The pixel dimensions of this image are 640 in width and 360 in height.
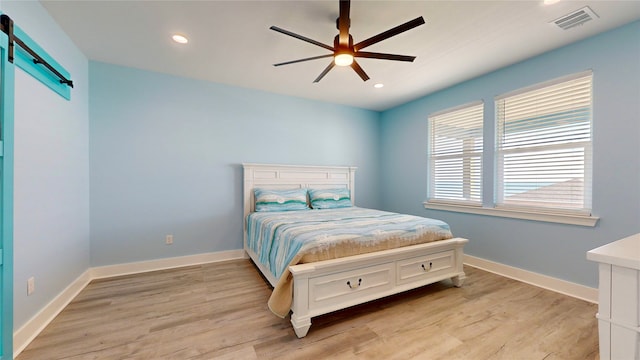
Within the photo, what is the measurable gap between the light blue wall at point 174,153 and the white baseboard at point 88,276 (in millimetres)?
79

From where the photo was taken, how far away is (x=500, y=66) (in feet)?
9.50

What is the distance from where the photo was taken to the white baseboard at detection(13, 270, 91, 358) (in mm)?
1604

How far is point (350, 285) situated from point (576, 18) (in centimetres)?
293

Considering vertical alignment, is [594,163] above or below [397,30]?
below

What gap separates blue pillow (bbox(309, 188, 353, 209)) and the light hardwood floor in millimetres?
1430

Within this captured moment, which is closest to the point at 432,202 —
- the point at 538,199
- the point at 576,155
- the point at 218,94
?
the point at 538,199

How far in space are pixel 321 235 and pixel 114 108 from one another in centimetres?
294

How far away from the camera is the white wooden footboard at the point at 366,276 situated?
1770 millimetres

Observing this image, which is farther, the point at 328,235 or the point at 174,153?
the point at 174,153

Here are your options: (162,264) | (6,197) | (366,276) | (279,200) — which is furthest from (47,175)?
(366,276)

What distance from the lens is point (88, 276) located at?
2701 millimetres

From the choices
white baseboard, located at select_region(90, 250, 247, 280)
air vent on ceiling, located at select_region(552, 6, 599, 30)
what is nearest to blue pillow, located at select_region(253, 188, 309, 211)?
white baseboard, located at select_region(90, 250, 247, 280)

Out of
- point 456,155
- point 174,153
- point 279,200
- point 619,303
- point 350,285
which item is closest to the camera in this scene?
point 619,303

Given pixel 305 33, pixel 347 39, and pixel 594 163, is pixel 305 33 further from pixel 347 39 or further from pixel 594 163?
pixel 594 163
